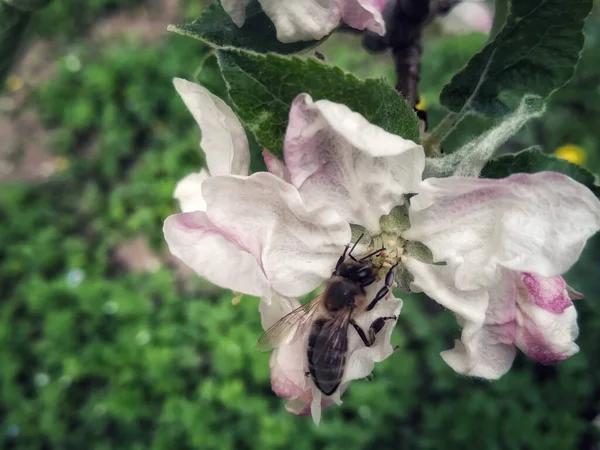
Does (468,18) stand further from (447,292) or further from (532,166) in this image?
(447,292)

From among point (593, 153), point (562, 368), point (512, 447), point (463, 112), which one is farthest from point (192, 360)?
point (463, 112)

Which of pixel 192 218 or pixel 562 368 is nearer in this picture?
pixel 192 218

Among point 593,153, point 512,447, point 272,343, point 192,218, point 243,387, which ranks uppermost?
point 192,218

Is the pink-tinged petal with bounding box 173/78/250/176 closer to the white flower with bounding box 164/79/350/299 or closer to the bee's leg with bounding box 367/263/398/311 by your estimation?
the white flower with bounding box 164/79/350/299

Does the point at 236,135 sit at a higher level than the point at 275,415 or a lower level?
higher

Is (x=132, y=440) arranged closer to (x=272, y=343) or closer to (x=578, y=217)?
(x=272, y=343)

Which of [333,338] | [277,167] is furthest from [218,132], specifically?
[333,338]

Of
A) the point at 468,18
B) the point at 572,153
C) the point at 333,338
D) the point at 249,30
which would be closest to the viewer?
the point at 249,30
